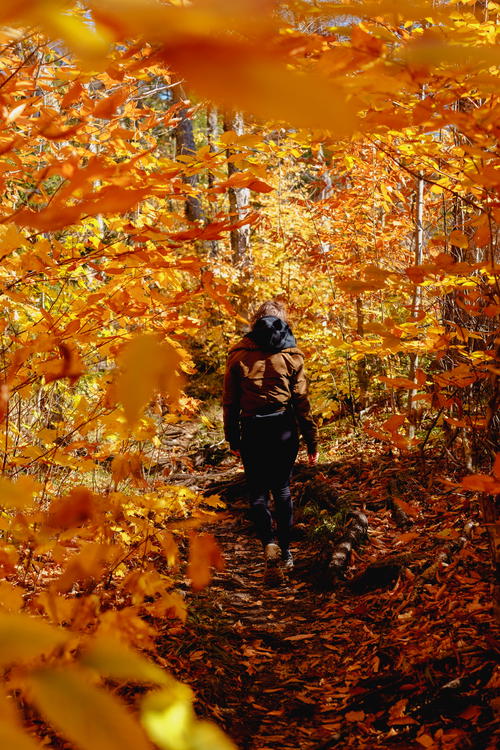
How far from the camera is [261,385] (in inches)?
160

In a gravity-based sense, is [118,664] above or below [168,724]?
above

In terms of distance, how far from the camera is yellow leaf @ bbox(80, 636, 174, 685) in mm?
577

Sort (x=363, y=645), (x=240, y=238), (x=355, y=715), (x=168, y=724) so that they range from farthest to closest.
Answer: (x=240, y=238), (x=363, y=645), (x=355, y=715), (x=168, y=724)

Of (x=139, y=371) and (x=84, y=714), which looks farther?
(x=139, y=371)

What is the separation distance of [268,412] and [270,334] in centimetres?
56

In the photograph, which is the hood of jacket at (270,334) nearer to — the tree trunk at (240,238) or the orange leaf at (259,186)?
the orange leaf at (259,186)

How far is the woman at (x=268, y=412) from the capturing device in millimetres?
4070

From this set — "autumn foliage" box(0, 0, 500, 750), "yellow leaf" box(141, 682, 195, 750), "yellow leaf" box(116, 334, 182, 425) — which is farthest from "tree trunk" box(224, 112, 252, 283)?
"yellow leaf" box(141, 682, 195, 750)

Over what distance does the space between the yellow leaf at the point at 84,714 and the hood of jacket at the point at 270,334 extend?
11.8 ft

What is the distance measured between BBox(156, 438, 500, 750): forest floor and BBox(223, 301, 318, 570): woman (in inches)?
19.4

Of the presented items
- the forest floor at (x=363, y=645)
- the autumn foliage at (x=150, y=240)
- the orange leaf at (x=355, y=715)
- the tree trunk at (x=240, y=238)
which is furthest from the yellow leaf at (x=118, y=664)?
the tree trunk at (x=240, y=238)

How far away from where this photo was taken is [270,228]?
984cm

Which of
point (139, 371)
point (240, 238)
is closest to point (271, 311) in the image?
point (139, 371)

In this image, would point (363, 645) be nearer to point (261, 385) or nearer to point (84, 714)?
point (261, 385)
